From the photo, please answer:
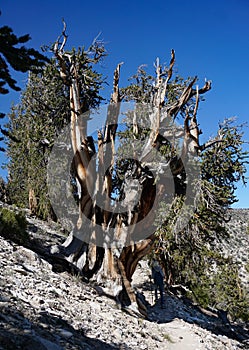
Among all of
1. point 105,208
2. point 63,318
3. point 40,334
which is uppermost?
point 105,208

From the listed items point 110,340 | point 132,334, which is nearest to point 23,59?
point 110,340

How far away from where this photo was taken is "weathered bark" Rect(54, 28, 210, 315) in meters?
7.63

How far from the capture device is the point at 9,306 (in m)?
3.89

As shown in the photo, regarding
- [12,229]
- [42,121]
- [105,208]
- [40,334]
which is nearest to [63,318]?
[40,334]

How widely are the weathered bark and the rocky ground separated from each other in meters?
0.71

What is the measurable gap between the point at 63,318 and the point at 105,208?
3.64 m

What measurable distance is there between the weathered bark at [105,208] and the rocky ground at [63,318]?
711 mm

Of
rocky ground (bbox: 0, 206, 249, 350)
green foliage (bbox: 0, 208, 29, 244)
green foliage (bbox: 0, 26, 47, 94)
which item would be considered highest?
green foliage (bbox: 0, 26, 47, 94)

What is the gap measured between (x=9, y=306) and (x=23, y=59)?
2.60m

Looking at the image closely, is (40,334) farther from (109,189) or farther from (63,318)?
(109,189)

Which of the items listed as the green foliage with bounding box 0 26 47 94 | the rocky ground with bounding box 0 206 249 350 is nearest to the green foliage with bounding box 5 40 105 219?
the rocky ground with bounding box 0 206 249 350

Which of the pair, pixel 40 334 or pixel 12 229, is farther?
pixel 12 229

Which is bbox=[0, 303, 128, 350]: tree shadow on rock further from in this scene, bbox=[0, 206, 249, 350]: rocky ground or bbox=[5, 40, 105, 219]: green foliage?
bbox=[5, 40, 105, 219]: green foliage

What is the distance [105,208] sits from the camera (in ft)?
26.4
